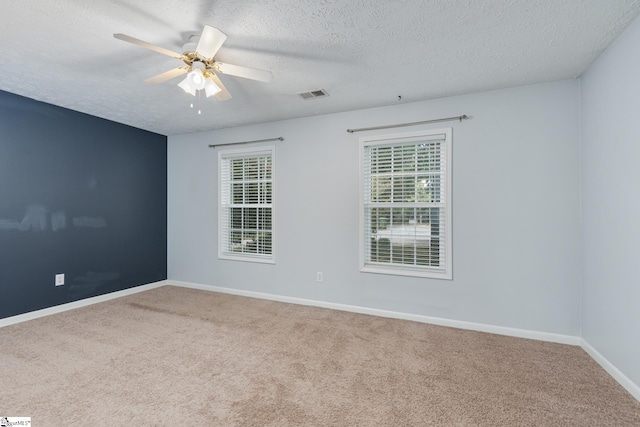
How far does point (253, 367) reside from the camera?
7.67 ft

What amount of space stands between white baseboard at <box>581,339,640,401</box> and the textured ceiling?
2414 millimetres

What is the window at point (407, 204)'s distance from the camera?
10.7 feet

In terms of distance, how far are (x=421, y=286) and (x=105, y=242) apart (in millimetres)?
4257

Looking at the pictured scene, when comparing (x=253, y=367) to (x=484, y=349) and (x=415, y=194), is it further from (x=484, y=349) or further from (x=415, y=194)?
(x=415, y=194)

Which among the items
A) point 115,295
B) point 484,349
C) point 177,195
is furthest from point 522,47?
point 115,295

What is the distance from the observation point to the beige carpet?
1.79m

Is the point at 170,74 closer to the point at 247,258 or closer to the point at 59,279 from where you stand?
the point at 247,258

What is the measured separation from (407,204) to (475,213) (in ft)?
2.33

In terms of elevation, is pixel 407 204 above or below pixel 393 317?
above

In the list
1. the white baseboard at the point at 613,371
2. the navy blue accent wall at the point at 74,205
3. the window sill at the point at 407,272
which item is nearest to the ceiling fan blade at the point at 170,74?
the navy blue accent wall at the point at 74,205

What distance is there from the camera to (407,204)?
3.40 m

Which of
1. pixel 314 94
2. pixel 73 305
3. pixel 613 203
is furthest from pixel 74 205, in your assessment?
pixel 613 203

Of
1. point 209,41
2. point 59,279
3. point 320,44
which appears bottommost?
point 59,279

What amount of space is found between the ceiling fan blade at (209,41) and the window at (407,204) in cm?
206
